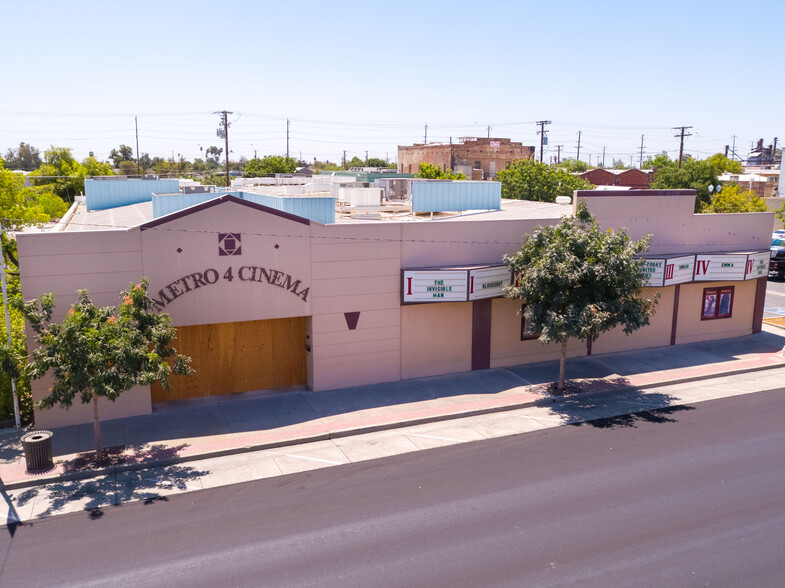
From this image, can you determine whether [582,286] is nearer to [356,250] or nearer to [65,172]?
[356,250]

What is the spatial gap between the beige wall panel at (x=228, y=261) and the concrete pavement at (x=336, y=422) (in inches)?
109

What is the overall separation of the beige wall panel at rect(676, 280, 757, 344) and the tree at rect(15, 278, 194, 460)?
1947 cm

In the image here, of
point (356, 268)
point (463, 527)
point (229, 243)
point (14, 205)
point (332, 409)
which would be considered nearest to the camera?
point (463, 527)

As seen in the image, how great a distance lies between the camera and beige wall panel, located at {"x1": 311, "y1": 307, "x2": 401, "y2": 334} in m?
19.6

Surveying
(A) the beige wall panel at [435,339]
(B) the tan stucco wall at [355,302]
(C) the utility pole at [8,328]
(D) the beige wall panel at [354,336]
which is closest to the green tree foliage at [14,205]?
(C) the utility pole at [8,328]

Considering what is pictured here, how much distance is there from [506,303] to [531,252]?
9.39ft

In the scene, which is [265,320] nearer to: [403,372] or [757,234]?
[403,372]

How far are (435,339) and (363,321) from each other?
8.75 ft

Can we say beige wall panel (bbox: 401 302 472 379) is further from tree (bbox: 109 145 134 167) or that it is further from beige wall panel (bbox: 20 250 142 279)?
tree (bbox: 109 145 134 167)

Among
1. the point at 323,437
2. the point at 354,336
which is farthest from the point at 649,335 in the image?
the point at 323,437

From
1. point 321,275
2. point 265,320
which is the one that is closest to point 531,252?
point 321,275

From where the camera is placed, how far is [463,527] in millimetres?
12289

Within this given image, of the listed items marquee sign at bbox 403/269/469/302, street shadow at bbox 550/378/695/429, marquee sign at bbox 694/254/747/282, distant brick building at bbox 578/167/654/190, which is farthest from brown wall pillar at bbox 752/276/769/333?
distant brick building at bbox 578/167/654/190

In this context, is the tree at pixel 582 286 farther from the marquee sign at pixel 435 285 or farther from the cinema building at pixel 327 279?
the cinema building at pixel 327 279
